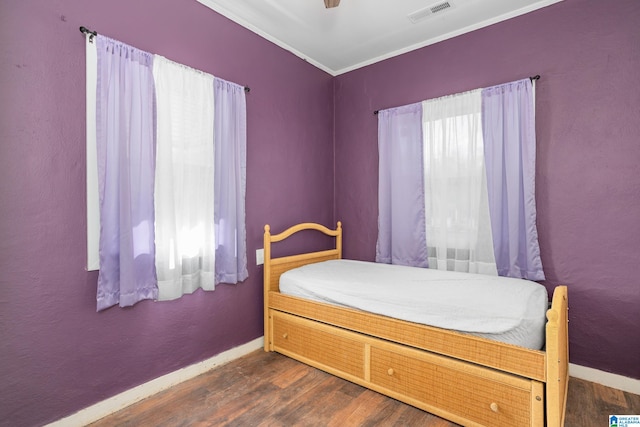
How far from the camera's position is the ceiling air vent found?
2.55 meters

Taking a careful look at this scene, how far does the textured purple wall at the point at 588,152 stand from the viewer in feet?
7.29

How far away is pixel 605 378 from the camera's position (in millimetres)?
2287

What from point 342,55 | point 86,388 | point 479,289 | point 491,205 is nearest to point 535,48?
point 491,205

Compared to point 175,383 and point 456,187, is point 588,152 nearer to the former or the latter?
point 456,187

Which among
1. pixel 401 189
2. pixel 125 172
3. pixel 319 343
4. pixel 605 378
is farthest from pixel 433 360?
pixel 125 172

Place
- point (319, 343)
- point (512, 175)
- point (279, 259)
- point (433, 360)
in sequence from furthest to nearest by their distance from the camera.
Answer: point (279, 259) < point (512, 175) < point (319, 343) < point (433, 360)

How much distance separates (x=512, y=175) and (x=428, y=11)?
149 cm

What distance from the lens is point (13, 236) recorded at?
64.2 inches

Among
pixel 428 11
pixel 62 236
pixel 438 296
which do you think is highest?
pixel 428 11

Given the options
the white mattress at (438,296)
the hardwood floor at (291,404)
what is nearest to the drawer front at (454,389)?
the hardwood floor at (291,404)

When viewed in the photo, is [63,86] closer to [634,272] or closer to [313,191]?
[313,191]

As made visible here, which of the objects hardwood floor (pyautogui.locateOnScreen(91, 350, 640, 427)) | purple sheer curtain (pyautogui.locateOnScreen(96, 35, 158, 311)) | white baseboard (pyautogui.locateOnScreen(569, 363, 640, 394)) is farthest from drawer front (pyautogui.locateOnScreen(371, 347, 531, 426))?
purple sheer curtain (pyautogui.locateOnScreen(96, 35, 158, 311))

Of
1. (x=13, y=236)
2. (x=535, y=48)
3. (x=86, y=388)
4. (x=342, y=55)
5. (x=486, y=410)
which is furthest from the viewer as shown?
(x=342, y=55)

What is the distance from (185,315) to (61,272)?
84 centimetres
